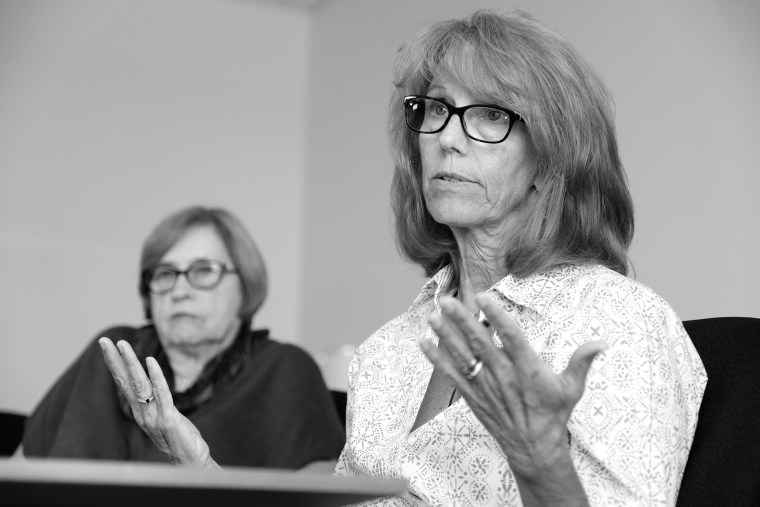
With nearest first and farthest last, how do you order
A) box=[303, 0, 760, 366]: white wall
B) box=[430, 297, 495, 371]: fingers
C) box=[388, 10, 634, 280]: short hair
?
box=[430, 297, 495, 371]: fingers < box=[388, 10, 634, 280]: short hair < box=[303, 0, 760, 366]: white wall

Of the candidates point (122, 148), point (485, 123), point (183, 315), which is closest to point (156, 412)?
point (485, 123)

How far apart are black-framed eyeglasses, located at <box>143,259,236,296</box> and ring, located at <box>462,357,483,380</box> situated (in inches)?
77.3

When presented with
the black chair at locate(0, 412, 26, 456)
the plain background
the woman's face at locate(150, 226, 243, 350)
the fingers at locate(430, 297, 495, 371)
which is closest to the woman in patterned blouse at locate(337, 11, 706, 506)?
the fingers at locate(430, 297, 495, 371)

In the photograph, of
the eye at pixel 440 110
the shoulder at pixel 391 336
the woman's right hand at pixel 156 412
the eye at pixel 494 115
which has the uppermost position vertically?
the eye at pixel 440 110

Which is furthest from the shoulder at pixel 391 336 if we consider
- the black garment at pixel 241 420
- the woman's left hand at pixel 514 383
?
the black garment at pixel 241 420

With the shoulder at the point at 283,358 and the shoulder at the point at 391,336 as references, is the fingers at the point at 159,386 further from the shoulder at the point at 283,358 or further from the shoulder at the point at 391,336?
the shoulder at the point at 283,358

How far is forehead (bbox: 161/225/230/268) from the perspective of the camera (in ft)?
9.99

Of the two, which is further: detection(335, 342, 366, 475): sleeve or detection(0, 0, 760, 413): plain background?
detection(0, 0, 760, 413): plain background

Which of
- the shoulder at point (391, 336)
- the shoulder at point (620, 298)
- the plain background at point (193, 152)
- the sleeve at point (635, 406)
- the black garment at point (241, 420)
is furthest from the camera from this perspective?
the plain background at point (193, 152)

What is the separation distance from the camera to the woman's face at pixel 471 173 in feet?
5.45

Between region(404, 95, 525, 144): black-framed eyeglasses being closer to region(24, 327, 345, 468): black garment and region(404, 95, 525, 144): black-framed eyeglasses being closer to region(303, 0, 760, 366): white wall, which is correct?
region(24, 327, 345, 468): black garment

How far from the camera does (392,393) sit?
1.73 meters

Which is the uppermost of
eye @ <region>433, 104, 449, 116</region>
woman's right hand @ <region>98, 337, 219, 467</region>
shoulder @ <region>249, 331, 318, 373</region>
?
eye @ <region>433, 104, 449, 116</region>

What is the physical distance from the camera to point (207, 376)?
9.49 feet
